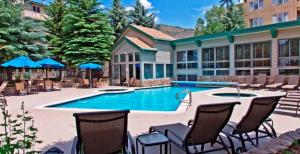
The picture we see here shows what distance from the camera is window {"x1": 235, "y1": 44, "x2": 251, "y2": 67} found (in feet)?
63.4

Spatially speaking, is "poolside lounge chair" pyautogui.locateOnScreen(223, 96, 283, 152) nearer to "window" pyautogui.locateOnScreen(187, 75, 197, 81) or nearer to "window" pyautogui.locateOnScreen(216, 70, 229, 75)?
"window" pyautogui.locateOnScreen(216, 70, 229, 75)

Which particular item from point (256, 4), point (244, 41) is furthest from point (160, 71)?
point (256, 4)

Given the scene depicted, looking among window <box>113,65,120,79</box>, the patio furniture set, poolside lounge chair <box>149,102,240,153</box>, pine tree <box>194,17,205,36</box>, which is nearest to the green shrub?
the patio furniture set

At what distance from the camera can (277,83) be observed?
16.2m

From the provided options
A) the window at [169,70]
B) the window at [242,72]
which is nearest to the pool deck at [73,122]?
the window at [242,72]

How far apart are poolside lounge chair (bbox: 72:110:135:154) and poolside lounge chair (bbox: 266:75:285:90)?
1489 cm

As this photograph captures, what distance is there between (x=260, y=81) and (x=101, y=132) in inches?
647

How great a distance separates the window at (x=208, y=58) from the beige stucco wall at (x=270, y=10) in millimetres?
14536

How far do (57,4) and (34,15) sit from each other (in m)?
11.8

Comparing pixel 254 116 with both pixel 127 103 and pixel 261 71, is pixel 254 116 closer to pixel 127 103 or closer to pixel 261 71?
pixel 127 103

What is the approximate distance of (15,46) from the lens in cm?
1948

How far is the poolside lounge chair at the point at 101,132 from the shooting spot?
309cm

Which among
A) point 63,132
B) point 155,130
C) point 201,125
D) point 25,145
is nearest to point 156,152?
point 155,130

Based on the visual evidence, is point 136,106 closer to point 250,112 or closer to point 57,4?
point 250,112
